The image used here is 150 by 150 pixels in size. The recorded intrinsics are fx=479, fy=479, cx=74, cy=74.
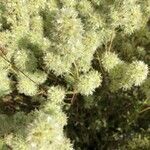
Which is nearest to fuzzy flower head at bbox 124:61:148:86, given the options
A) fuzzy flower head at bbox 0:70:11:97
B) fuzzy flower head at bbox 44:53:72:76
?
fuzzy flower head at bbox 44:53:72:76

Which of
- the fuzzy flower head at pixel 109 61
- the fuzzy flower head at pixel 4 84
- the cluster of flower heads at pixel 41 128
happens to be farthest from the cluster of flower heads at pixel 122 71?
the fuzzy flower head at pixel 4 84

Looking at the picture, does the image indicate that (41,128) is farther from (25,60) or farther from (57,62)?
(25,60)

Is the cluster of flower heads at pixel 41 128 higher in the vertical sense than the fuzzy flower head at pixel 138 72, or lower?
lower

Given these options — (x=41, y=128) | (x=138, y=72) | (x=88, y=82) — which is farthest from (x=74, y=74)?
(x=41, y=128)

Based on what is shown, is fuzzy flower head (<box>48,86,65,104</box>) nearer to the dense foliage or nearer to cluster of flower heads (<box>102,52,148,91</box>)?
the dense foliage

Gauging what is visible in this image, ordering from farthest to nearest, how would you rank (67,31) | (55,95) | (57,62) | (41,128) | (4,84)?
(4,84) < (55,95) < (57,62) < (67,31) < (41,128)

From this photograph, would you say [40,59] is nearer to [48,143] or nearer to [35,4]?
[35,4]

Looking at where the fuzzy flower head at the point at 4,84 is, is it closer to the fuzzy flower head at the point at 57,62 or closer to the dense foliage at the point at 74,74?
the dense foliage at the point at 74,74

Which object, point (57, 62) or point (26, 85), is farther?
point (26, 85)

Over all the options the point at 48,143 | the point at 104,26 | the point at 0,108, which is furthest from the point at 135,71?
the point at 0,108
